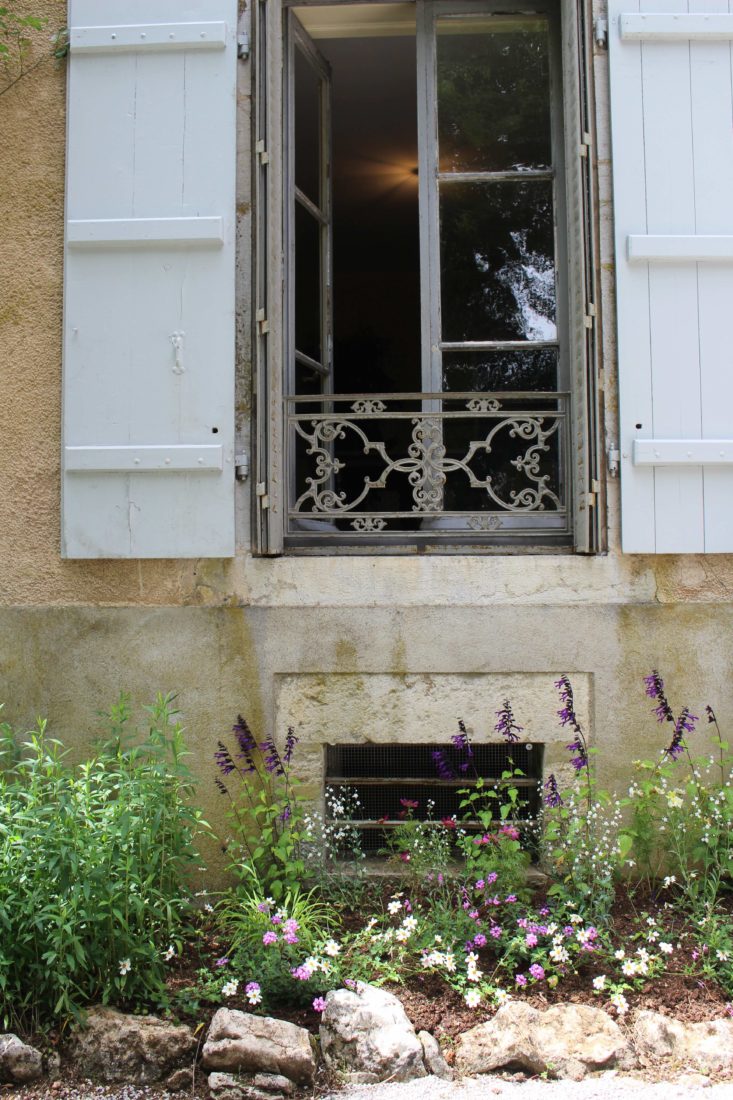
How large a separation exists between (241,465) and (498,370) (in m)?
1.14

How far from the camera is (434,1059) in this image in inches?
102

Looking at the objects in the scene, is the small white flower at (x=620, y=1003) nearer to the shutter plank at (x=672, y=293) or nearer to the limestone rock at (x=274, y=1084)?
the limestone rock at (x=274, y=1084)

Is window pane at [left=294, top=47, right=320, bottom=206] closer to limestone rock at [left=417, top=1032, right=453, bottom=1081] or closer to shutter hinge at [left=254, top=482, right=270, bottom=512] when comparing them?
shutter hinge at [left=254, top=482, right=270, bottom=512]

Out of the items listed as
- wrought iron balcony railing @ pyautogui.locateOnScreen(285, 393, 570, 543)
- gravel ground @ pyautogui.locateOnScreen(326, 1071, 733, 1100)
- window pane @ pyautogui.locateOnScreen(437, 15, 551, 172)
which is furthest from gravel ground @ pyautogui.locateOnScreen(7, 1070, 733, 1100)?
window pane @ pyautogui.locateOnScreen(437, 15, 551, 172)

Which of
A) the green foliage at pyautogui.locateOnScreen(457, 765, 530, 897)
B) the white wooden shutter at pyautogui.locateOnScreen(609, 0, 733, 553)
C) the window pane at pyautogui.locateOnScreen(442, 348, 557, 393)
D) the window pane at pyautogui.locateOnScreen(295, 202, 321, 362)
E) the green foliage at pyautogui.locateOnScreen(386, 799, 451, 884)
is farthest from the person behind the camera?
the window pane at pyautogui.locateOnScreen(295, 202, 321, 362)

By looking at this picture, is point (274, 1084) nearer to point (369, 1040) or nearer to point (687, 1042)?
point (369, 1040)

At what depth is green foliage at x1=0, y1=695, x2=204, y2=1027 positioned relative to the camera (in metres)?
2.59

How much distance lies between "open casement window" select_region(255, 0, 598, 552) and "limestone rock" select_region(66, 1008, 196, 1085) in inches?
63.8

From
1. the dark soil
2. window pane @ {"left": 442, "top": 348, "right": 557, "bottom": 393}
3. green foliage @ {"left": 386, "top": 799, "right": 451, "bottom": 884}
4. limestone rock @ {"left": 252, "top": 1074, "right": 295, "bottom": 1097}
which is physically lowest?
limestone rock @ {"left": 252, "top": 1074, "right": 295, "bottom": 1097}

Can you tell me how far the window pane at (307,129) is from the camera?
4070mm

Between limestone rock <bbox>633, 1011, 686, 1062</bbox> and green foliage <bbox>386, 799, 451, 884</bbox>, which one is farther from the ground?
green foliage <bbox>386, 799, 451, 884</bbox>

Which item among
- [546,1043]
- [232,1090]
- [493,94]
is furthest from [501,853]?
[493,94]

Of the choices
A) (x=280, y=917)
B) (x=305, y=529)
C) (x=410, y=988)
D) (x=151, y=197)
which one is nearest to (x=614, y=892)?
(x=410, y=988)

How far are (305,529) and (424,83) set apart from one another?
1905 millimetres
